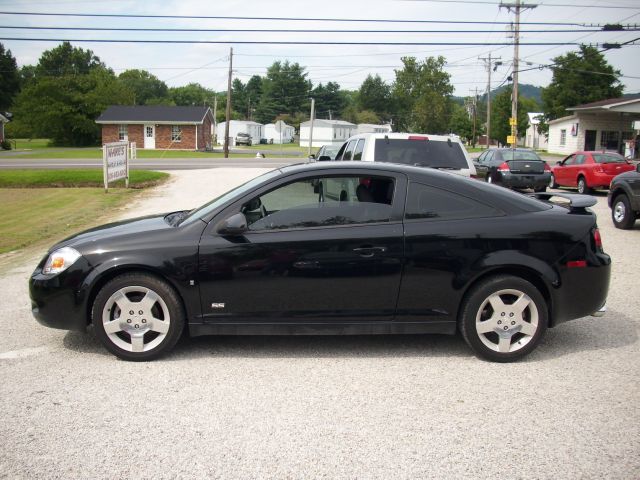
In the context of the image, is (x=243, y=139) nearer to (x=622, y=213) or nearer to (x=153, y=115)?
(x=153, y=115)

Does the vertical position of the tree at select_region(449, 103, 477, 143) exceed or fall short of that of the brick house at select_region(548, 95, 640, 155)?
it exceeds it

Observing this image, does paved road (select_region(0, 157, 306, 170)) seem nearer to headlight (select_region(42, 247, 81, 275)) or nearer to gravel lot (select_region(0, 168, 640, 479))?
headlight (select_region(42, 247, 81, 275))

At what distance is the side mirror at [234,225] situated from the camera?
4820mm

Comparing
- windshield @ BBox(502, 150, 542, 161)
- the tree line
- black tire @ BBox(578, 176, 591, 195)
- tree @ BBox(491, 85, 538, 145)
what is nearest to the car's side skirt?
windshield @ BBox(502, 150, 542, 161)

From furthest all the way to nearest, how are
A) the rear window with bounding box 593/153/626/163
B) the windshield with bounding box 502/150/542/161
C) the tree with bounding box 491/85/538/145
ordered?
the tree with bounding box 491/85/538/145 → the windshield with bounding box 502/150/542/161 → the rear window with bounding box 593/153/626/163

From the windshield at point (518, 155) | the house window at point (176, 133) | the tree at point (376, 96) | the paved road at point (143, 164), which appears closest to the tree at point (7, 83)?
the house window at point (176, 133)

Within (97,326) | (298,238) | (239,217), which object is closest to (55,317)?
(97,326)

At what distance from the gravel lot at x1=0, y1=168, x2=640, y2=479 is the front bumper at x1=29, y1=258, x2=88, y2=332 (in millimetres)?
340

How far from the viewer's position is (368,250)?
191 inches

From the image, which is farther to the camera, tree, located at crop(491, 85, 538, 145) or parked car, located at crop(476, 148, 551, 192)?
tree, located at crop(491, 85, 538, 145)

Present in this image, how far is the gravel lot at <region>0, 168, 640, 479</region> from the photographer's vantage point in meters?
3.38

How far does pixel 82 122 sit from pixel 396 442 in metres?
69.1

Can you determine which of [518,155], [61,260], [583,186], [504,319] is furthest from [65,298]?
[583,186]

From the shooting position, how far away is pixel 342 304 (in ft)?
16.1
